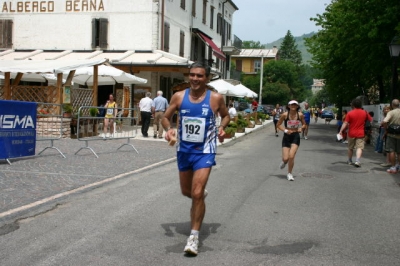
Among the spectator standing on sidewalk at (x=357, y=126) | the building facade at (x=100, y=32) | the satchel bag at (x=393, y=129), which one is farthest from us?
the building facade at (x=100, y=32)

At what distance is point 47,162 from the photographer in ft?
35.8

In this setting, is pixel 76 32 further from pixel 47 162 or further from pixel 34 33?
pixel 47 162

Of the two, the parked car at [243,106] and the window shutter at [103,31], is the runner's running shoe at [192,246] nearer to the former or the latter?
the window shutter at [103,31]

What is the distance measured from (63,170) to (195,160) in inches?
220

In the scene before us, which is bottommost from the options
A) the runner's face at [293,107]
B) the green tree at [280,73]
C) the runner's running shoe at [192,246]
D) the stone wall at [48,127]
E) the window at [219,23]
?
the runner's running shoe at [192,246]

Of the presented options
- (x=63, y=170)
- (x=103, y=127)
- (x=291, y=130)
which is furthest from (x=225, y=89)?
(x=63, y=170)

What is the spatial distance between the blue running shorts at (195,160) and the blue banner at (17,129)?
252 inches

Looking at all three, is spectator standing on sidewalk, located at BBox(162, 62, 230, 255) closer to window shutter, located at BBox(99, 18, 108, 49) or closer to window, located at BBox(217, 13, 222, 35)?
window shutter, located at BBox(99, 18, 108, 49)

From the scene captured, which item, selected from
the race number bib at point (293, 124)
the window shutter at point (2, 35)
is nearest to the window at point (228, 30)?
the window shutter at point (2, 35)

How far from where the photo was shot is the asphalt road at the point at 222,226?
469cm

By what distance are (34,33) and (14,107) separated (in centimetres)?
2105

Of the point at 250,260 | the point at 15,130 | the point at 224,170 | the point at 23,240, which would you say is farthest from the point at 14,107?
the point at 250,260

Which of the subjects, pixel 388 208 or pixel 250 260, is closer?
pixel 250 260

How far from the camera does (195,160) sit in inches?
199
